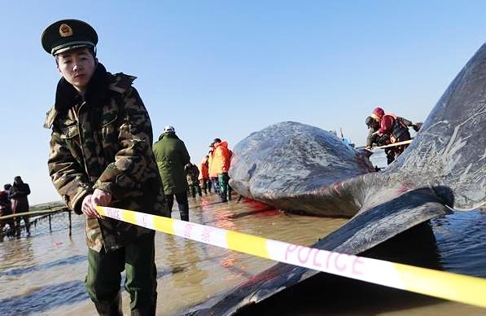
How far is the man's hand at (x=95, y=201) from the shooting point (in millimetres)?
2695

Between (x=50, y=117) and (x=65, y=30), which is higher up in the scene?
(x=65, y=30)

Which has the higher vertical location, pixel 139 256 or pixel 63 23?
pixel 63 23

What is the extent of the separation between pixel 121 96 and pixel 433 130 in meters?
2.45

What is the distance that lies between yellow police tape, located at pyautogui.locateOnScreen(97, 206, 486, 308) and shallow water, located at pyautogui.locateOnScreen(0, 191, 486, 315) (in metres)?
1.27

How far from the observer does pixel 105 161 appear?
2959 millimetres

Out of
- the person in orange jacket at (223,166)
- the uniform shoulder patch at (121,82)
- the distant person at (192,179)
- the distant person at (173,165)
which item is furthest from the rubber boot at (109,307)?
the distant person at (192,179)

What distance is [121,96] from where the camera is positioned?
114 inches

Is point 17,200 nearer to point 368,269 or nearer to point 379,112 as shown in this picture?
point 379,112

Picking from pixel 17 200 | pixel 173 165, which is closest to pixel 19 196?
pixel 17 200

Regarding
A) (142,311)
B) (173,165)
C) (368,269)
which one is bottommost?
(142,311)

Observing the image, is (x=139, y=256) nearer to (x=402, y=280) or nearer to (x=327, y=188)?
(x=402, y=280)

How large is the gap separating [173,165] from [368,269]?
7.49 metres

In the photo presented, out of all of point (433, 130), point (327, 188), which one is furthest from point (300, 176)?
point (433, 130)

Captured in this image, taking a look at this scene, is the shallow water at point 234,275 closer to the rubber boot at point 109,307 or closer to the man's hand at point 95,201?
the rubber boot at point 109,307
